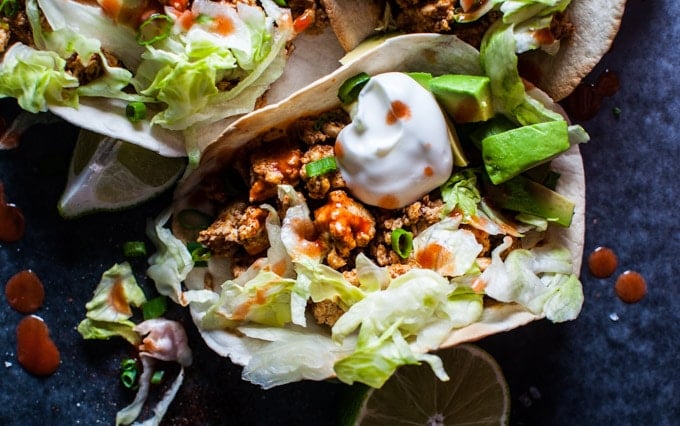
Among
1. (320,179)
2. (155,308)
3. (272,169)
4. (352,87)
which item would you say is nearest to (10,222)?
(155,308)

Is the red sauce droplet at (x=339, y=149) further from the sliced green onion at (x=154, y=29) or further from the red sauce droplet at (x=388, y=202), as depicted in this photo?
the sliced green onion at (x=154, y=29)

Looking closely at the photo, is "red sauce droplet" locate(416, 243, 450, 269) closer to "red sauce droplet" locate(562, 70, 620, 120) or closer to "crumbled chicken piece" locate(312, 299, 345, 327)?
"crumbled chicken piece" locate(312, 299, 345, 327)

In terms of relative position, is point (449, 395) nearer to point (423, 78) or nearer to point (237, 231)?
point (237, 231)

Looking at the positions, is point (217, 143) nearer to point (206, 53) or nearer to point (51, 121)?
point (206, 53)

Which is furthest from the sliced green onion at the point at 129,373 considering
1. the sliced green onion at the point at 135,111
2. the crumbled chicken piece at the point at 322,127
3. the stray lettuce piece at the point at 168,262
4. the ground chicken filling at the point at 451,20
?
the ground chicken filling at the point at 451,20

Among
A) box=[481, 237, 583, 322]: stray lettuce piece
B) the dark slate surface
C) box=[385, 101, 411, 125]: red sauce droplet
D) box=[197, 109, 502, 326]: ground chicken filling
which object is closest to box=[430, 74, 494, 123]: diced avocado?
box=[385, 101, 411, 125]: red sauce droplet

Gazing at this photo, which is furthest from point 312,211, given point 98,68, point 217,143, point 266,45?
point 98,68

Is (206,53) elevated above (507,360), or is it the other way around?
(206,53)
